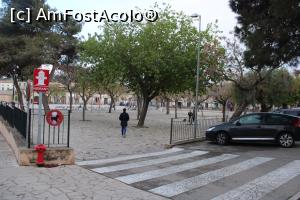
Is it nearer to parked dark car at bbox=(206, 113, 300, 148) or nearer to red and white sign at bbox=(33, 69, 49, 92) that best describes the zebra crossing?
red and white sign at bbox=(33, 69, 49, 92)

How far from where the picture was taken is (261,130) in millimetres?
17922

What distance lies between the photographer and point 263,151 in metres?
16.3

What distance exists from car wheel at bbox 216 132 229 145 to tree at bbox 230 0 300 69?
3739 millimetres

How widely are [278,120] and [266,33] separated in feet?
15.8

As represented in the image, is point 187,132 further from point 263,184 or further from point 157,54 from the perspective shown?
point 263,184

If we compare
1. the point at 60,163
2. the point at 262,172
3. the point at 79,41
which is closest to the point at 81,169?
the point at 60,163

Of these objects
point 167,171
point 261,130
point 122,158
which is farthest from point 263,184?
point 261,130

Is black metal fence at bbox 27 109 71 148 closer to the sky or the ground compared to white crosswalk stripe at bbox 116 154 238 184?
closer to the sky

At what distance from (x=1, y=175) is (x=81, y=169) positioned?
6.81 ft

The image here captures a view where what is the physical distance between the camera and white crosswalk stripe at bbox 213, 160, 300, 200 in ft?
28.6

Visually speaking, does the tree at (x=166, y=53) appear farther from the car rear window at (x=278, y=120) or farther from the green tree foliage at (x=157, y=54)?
the car rear window at (x=278, y=120)

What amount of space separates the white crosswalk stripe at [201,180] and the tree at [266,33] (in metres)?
4.02

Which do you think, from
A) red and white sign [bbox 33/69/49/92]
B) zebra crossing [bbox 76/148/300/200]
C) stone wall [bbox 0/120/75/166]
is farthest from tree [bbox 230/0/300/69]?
stone wall [bbox 0/120/75/166]

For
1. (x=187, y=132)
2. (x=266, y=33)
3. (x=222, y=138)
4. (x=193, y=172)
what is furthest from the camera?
(x=187, y=132)
